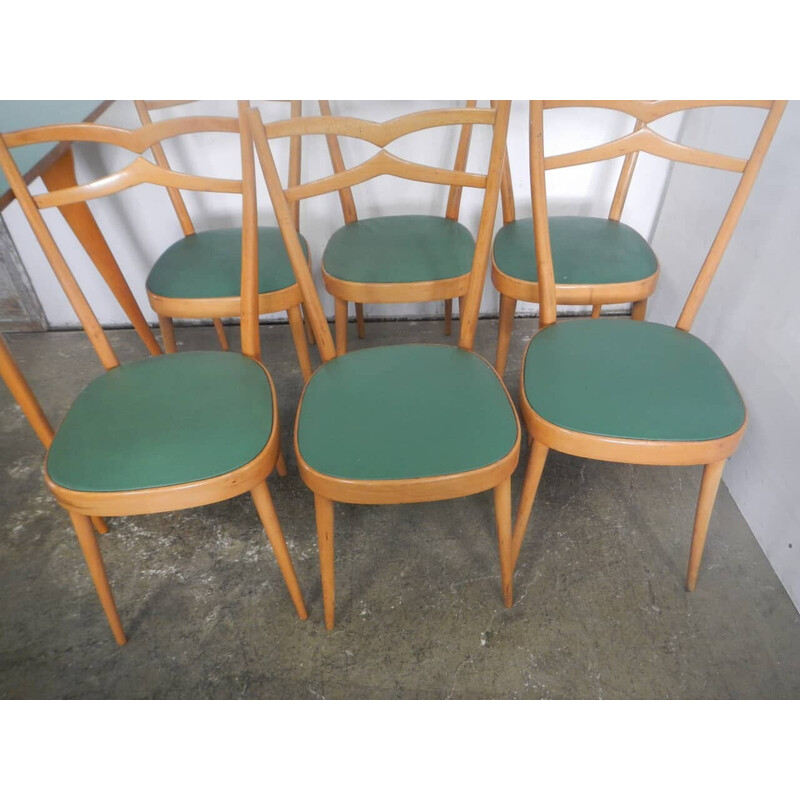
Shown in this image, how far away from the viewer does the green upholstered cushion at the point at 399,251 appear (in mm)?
1484

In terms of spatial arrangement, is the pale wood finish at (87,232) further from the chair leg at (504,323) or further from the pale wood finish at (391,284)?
the chair leg at (504,323)

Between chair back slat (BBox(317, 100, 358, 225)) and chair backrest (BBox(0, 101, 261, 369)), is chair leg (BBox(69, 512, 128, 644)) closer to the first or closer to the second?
chair backrest (BBox(0, 101, 261, 369))

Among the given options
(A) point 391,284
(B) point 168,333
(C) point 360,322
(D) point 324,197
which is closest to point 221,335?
(B) point 168,333

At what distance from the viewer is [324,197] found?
199cm

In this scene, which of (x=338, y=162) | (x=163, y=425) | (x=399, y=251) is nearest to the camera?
(x=163, y=425)

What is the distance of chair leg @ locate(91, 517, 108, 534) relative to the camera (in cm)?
144

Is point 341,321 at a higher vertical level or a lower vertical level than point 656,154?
lower

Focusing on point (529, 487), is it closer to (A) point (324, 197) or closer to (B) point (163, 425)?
(B) point (163, 425)

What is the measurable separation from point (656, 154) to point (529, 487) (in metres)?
0.74

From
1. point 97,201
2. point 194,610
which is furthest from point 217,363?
point 97,201

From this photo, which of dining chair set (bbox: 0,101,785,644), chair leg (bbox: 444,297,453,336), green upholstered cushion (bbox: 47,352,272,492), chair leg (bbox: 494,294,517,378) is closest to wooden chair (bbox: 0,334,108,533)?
dining chair set (bbox: 0,101,785,644)

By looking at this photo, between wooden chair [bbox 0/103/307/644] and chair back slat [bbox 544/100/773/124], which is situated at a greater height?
chair back slat [bbox 544/100/773/124]

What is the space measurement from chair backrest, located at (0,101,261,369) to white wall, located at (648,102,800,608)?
118 centimetres

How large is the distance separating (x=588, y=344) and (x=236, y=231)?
1107 millimetres
